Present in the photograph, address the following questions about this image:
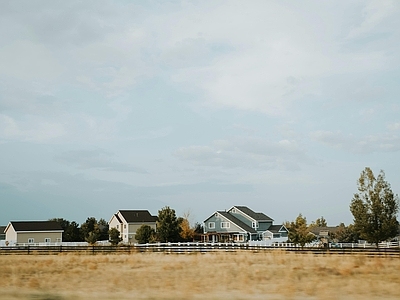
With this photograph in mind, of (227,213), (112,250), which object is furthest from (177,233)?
(112,250)

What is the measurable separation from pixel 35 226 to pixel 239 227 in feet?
118

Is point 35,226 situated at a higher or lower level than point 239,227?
higher

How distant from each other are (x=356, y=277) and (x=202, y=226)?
69505mm

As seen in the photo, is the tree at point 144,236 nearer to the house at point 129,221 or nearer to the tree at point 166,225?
the tree at point 166,225

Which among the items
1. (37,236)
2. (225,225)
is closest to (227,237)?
(225,225)

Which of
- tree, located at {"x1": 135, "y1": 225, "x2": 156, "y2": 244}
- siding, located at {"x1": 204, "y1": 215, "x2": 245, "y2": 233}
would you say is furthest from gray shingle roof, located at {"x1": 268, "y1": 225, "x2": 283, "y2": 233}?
tree, located at {"x1": 135, "y1": 225, "x2": 156, "y2": 244}

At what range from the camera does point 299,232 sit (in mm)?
54438

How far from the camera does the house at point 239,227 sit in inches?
3009

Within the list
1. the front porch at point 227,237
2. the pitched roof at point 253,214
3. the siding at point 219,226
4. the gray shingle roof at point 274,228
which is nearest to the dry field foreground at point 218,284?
the front porch at point 227,237

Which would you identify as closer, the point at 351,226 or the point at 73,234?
the point at 351,226

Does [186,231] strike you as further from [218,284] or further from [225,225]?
[218,284]

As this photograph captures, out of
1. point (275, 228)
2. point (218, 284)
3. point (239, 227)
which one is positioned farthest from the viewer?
point (275, 228)

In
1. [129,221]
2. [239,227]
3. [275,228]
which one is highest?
[129,221]

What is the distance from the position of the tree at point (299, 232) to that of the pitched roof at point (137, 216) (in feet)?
112
